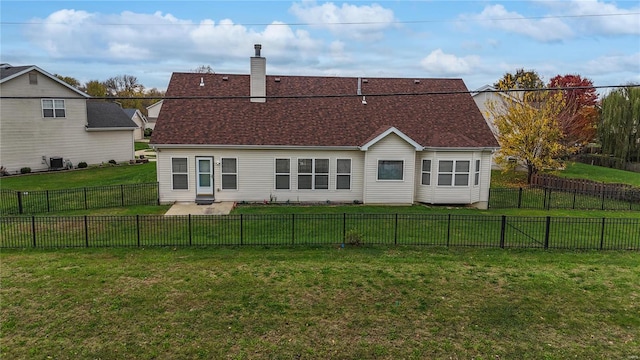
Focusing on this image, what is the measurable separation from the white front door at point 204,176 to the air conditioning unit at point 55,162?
15.4 meters

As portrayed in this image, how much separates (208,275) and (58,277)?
140 inches

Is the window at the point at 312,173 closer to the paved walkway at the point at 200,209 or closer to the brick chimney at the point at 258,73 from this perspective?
the paved walkway at the point at 200,209

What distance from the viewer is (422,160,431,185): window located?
20656 mm

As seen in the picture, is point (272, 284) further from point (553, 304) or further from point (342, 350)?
point (553, 304)

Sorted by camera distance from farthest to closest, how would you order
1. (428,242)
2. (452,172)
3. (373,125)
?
(373,125)
(452,172)
(428,242)

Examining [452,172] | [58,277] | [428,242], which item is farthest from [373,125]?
[58,277]

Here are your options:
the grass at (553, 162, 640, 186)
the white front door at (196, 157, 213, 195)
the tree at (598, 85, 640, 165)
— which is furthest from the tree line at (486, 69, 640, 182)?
the white front door at (196, 157, 213, 195)

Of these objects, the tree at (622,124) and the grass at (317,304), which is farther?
the tree at (622,124)

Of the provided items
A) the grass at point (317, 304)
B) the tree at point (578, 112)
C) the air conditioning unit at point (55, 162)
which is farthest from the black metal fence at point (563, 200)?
the air conditioning unit at point (55, 162)

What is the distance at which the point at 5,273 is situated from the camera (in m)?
10.9

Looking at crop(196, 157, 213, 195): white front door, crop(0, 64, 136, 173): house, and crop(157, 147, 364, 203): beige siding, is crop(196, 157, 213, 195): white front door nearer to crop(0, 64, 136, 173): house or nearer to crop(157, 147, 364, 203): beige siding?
crop(157, 147, 364, 203): beige siding

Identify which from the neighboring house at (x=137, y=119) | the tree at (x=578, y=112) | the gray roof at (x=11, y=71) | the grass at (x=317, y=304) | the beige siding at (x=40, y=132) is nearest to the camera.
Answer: the grass at (x=317, y=304)

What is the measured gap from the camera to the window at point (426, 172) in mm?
20656

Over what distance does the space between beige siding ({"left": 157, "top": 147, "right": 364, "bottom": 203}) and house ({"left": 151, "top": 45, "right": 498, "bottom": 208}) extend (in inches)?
1.8
